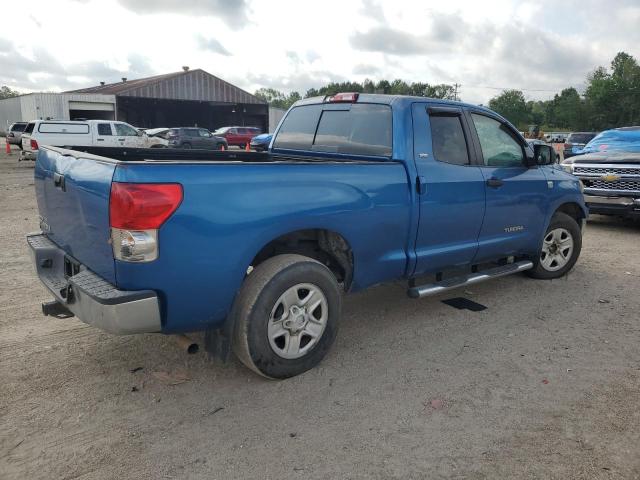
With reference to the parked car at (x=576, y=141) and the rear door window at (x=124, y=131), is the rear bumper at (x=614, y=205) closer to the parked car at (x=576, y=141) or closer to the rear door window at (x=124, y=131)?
the parked car at (x=576, y=141)

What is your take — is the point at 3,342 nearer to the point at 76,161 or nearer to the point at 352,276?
the point at 76,161

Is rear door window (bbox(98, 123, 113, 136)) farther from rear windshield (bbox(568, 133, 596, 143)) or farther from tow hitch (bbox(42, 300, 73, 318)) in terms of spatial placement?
rear windshield (bbox(568, 133, 596, 143))

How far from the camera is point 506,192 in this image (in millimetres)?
4848

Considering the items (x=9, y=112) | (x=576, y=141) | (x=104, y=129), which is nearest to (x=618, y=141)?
(x=576, y=141)

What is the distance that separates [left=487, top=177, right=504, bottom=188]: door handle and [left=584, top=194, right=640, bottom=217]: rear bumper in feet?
14.4

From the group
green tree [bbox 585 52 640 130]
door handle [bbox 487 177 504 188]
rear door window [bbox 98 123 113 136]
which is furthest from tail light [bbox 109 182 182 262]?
green tree [bbox 585 52 640 130]

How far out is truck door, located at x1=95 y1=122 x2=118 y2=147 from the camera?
21.7 m

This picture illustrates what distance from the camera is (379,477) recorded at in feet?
8.46

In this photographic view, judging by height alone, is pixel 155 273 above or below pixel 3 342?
above

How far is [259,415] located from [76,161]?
192cm

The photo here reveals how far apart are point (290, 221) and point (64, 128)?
21.2 m

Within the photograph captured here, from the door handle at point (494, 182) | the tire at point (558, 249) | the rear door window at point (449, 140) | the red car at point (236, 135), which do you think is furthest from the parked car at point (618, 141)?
the red car at point (236, 135)

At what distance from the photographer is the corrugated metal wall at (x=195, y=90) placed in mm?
41781

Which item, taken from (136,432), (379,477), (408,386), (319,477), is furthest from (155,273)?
(408,386)
